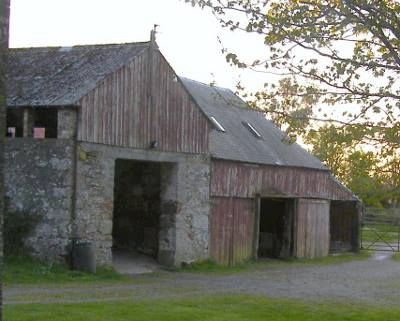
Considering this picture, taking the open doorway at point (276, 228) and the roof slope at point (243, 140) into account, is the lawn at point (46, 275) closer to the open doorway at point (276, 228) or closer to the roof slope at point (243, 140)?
the roof slope at point (243, 140)

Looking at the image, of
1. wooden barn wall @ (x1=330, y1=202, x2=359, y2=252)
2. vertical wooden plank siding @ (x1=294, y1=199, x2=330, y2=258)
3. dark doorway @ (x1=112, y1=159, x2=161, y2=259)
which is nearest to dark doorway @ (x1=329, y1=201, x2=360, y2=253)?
wooden barn wall @ (x1=330, y1=202, x2=359, y2=252)

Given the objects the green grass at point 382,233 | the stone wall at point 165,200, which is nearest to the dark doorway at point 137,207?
the stone wall at point 165,200

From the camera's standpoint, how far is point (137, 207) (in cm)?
2488

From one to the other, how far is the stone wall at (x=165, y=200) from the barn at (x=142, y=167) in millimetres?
35

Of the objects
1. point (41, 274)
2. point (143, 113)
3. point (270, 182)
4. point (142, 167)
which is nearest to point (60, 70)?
point (143, 113)

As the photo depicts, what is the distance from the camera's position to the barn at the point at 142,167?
747 inches

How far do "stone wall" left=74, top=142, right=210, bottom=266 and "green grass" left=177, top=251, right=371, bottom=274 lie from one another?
358mm

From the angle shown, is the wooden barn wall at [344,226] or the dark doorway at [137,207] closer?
the dark doorway at [137,207]

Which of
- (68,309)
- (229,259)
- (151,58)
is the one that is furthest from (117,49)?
(68,309)

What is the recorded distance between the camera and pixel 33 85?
65.3ft

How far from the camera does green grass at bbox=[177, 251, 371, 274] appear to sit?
76.9 ft

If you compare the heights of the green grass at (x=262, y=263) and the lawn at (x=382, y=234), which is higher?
the lawn at (x=382, y=234)

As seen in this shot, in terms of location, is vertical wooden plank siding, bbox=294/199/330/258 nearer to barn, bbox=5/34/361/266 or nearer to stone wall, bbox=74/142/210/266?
barn, bbox=5/34/361/266

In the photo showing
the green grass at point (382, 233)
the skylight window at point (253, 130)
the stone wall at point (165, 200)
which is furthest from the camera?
the green grass at point (382, 233)
